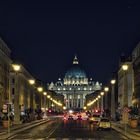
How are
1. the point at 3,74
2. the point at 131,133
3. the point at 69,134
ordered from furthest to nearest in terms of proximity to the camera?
the point at 3,74 → the point at 131,133 → the point at 69,134

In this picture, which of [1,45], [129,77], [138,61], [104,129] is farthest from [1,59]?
[104,129]

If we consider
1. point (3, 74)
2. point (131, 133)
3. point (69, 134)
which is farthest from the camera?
point (3, 74)

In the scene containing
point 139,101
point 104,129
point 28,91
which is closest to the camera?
point 104,129

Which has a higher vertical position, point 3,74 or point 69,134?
point 3,74

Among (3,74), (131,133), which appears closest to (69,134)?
(131,133)

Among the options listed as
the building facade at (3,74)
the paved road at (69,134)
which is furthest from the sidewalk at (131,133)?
the building facade at (3,74)

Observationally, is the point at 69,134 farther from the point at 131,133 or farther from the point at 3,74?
the point at 3,74

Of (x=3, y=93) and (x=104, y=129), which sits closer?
(x=104, y=129)

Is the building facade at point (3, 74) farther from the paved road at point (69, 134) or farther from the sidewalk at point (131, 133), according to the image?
the sidewalk at point (131, 133)

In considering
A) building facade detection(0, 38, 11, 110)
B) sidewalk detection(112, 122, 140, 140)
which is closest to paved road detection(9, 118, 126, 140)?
sidewalk detection(112, 122, 140, 140)

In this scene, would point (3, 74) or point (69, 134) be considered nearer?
point (69, 134)

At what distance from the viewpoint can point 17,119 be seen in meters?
88.2

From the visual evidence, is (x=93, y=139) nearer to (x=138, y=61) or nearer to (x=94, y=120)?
(x=94, y=120)

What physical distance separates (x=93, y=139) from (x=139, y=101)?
2638 inches
